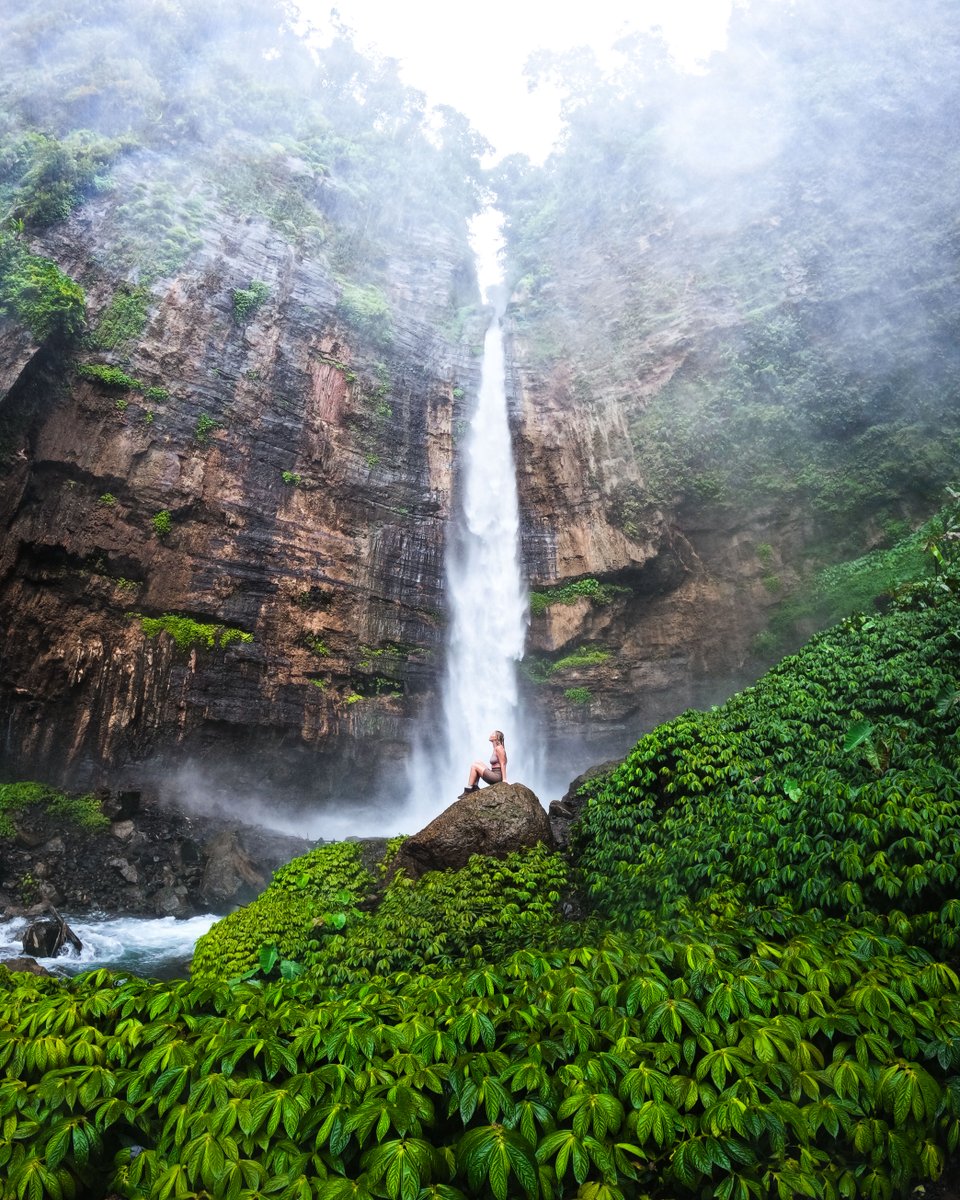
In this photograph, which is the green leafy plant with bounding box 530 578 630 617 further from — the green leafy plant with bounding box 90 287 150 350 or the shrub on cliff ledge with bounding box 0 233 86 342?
the shrub on cliff ledge with bounding box 0 233 86 342

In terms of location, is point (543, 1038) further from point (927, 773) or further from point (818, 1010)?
point (927, 773)

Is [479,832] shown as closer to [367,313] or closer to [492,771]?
[492,771]

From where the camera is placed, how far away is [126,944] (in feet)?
29.5

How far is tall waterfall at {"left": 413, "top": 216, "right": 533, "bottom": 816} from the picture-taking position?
16078mm

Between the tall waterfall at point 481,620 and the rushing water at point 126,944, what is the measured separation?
6.65 metres

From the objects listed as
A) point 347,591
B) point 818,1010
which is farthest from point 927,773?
point 347,591

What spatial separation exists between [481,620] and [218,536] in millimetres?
7035

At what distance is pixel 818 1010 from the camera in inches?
104

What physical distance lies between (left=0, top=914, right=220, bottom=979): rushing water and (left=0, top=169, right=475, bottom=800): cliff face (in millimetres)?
4004

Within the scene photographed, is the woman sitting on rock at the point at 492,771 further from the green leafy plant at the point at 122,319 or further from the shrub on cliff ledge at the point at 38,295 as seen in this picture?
the green leafy plant at the point at 122,319

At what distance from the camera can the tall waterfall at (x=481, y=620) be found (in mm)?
16078

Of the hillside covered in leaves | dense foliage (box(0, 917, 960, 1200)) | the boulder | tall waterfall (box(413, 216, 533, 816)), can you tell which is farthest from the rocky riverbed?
dense foliage (box(0, 917, 960, 1200))

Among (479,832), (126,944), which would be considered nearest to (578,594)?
(479,832)

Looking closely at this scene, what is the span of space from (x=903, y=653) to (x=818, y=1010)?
22.5ft
